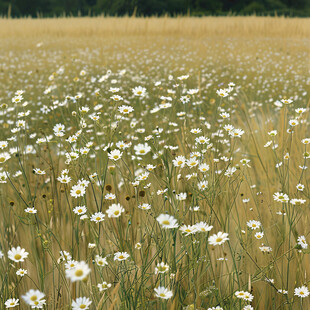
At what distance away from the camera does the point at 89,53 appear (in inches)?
299

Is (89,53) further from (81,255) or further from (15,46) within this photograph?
(81,255)

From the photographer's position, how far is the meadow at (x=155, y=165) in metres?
1.25

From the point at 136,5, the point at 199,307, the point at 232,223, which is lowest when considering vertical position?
the point at 199,307

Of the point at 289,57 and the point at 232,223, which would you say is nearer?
the point at 232,223

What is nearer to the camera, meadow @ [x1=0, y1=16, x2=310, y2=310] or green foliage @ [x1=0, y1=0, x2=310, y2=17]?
meadow @ [x1=0, y1=16, x2=310, y2=310]

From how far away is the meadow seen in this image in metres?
1.25

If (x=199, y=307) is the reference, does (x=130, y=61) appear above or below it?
above

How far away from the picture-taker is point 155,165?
6.19 feet

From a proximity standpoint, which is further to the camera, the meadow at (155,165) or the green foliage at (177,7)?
the green foliage at (177,7)

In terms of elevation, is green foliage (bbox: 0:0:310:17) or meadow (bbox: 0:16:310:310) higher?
green foliage (bbox: 0:0:310:17)

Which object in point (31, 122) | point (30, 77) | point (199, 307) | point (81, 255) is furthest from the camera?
point (30, 77)

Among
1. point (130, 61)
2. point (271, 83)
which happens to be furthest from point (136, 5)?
point (271, 83)

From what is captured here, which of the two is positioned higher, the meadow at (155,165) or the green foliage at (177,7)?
the green foliage at (177,7)

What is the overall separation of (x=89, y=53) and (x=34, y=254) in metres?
6.70
